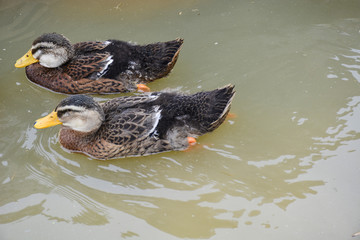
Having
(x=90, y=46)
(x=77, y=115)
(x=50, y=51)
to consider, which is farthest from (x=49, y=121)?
(x=90, y=46)

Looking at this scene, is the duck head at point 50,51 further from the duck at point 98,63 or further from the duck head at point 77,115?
the duck head at point 77,115

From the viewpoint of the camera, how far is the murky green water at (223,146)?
415 cm

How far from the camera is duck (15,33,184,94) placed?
593 centimetres

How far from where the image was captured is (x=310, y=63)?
6.15 m

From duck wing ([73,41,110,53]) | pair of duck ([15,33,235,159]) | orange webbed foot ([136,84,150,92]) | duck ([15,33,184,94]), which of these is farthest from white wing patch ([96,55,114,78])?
pair of duck ([15,33,235,159])

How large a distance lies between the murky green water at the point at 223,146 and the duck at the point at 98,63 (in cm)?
24

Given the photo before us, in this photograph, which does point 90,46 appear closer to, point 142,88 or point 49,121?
point 142,88

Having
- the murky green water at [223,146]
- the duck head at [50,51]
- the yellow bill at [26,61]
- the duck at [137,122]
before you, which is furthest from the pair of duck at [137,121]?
the yellow bill at [26,61]

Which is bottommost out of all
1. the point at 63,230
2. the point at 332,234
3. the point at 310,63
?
the point at 332,234

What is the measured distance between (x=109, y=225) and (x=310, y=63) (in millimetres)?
3869

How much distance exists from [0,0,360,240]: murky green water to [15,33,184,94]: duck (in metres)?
0.24

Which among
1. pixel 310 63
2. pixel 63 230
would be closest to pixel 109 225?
pixel 63 230

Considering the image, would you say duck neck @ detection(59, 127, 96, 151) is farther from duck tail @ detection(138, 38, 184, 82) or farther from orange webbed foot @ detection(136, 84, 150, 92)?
duck tail @ detection(138, 38, 184, 82)

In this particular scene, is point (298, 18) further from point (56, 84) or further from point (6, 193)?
point (6, 193)
